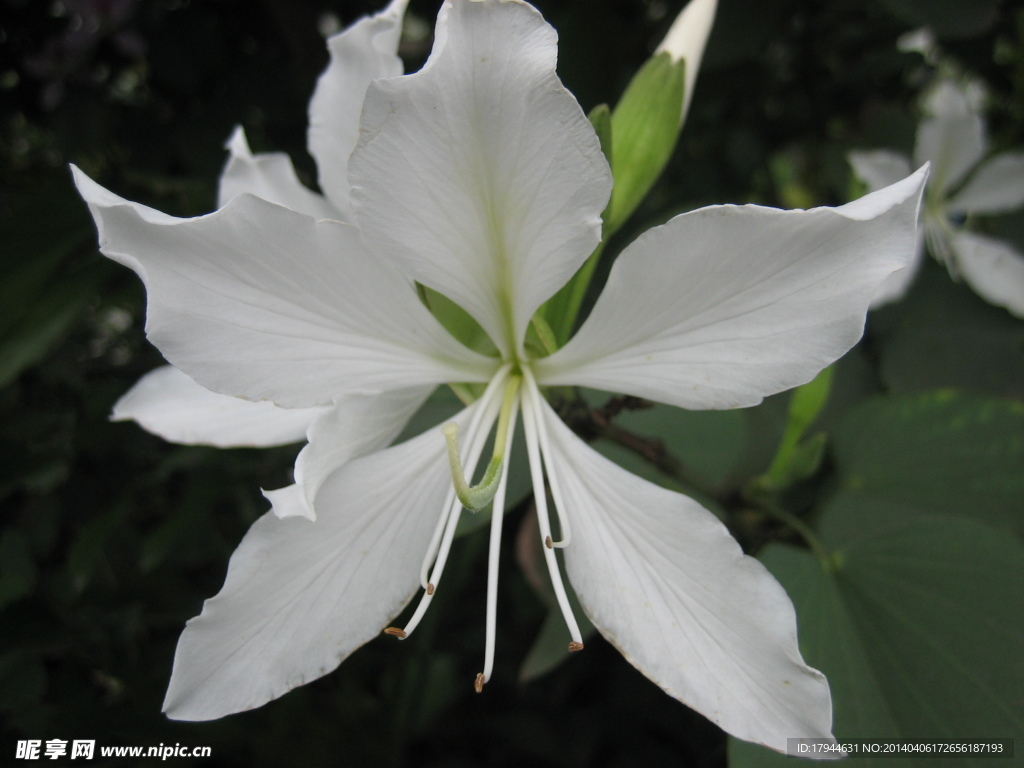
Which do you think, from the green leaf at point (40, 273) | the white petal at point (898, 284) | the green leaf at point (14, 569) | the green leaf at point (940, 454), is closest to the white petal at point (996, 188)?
the white petal at point (898, 284)

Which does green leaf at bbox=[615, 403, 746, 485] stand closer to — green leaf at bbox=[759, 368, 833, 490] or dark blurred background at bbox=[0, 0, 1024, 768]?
green leaf at bbox=[759, 368, 833, 490]

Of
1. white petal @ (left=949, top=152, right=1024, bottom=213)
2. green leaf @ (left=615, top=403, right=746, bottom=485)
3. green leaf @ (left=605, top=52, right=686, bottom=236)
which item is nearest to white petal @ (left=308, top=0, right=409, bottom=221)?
green leaf @ (left=605, top=52, right=686, bottom=236)

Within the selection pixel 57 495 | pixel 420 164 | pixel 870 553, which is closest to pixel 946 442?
pixel 870 553

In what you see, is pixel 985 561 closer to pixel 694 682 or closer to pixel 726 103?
pixel 694 682

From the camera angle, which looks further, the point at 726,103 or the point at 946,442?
the point at 726,103

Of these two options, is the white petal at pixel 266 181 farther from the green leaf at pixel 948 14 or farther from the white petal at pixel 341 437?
the green leaf at pixel 948 14

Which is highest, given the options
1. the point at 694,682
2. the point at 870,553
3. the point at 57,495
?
the point at 57,495

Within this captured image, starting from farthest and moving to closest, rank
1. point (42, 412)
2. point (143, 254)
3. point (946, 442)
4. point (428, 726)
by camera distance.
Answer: point (428, 726), point (42, 412), point (946, 442), point (143, 254)
